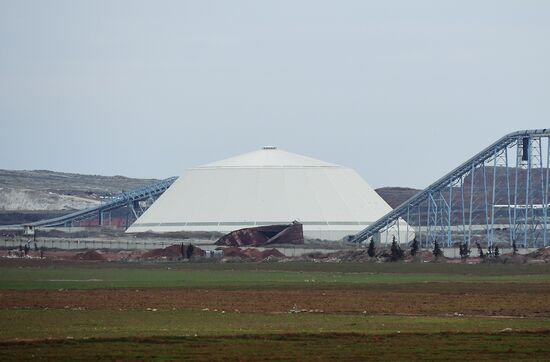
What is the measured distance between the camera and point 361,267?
280 feet

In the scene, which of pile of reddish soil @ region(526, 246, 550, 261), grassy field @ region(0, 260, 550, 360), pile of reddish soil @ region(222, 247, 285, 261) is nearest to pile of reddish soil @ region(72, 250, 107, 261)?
pile of reddish soil @ region(222, 247, 285, 261)

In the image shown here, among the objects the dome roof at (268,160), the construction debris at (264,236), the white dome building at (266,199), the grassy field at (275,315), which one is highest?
the dome roof at (268,160)

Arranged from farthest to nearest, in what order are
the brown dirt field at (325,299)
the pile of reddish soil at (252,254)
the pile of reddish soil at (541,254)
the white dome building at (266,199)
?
the white dome building at (266,199) → the pile of reddish soil at (252,254) → the pile of reddish soil at (541,254) → the brown dirt field at (325,299)

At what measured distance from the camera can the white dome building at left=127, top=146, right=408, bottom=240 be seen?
126m

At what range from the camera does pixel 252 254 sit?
327ft

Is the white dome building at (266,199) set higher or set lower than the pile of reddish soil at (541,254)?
higher

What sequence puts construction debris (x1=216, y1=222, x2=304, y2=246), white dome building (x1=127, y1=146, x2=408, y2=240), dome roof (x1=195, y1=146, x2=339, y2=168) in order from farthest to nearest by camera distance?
dome roof (x1=195, y1=146, x2=339, y2=168)
white dome building (x1=127, y1=146, x2=408, y2=240)
construction debris (x1=216, y1=222, x2=304, y2=246)

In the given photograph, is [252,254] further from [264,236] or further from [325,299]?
[325,299]

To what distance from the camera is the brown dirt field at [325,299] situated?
165ft

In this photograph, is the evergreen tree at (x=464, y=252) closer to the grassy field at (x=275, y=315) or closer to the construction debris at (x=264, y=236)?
the grassy field at (x=275, y=315)

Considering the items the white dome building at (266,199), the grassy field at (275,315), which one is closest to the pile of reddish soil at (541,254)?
the grassy field at (275,315)

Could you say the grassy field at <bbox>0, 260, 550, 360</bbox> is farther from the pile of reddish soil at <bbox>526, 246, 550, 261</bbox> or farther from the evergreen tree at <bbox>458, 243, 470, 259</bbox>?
the evergreen tree at <bbox>458, 243, 470, 259</bbox>

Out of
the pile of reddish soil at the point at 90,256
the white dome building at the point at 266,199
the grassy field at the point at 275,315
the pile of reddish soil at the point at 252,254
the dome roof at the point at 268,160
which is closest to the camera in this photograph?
the grassy field at the point at 275,315

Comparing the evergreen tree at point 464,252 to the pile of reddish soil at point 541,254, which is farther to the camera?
the evergreen tree at point 464,252
